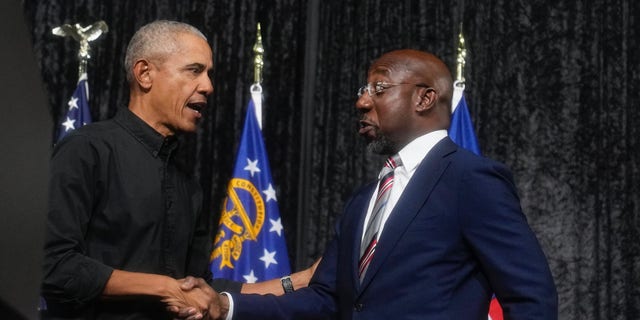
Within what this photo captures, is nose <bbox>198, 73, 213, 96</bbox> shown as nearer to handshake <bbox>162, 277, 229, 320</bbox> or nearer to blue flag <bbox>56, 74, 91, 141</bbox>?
handshake <bbox>162, 277, 229, 320</bbox>

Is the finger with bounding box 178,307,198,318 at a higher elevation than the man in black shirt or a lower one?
lower

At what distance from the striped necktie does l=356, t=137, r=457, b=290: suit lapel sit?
0.04 m

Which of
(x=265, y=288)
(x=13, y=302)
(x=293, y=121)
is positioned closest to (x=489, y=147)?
(x=293, y=121)

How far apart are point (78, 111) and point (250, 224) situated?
0.92m

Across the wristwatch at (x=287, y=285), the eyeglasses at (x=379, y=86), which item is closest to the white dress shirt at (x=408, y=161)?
the eyeglasses at (x=379, y=86)

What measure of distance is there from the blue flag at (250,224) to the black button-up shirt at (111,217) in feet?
4.93

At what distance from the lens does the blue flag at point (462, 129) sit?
375 centimetres

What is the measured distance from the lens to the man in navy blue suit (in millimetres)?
1750

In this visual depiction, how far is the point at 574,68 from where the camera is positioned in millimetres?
4199

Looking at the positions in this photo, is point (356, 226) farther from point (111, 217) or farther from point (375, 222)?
point (111, 217)

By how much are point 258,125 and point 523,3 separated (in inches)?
59.3

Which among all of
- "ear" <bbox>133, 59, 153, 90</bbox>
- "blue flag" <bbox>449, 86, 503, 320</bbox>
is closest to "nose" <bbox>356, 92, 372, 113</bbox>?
"ear" <bbox>133, 59, 153, 90</bbox>

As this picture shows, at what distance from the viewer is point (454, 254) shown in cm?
181

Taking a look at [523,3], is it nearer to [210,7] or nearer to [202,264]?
[210,7]
